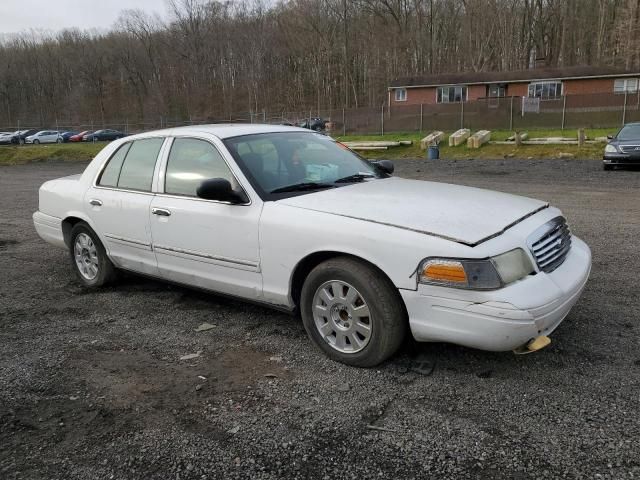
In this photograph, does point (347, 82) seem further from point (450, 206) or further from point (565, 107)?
point (450, 206)

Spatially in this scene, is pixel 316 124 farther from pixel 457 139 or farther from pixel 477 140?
pixel 477 140

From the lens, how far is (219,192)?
3887mm

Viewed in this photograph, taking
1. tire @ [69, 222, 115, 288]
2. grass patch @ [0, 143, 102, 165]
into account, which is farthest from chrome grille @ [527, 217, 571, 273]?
grass patch @ [0, 143, 102, 165]

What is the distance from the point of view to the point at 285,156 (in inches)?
175

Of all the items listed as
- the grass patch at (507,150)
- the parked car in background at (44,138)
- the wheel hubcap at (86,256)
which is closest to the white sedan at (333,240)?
the wheel hubcap at (86,256)

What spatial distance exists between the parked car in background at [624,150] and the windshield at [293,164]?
13.2 metres

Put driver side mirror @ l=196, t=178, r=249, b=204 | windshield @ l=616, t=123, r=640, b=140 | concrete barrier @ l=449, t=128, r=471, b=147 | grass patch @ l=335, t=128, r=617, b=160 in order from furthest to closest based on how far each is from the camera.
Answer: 1. concrete barrier @ l=449, t=128, r=471, b=147
2. grass patch @ l=335, t=128, r=617, b=160
3. windshield @ l=616, t=123, r=640, b=140
4. driver side mirror @ l=196, t=178, r=249, b=204

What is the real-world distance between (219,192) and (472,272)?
1.86 m

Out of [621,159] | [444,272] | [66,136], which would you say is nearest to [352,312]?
[444,272]

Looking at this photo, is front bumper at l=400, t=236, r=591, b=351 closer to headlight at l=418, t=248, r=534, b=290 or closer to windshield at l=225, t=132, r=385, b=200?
headlight at l=418, t=248, r=534, b=290

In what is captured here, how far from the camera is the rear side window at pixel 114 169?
5195 mm

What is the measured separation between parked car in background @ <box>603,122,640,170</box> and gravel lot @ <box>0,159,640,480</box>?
12.1 metres

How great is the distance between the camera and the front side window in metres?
4.27

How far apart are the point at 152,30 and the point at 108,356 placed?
91.7m
